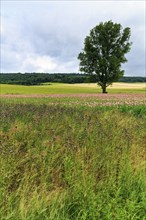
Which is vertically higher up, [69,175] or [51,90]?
[51,90]

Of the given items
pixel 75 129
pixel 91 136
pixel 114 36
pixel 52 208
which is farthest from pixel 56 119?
pixel 114 36

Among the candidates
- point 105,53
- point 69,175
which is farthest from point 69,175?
point 105,53

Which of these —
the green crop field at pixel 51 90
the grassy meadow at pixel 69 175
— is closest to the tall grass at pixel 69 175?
the grassy meadow at pixel 69 175

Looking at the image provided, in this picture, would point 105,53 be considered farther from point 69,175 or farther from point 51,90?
point 69,175

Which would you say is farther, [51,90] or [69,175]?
[51,90]

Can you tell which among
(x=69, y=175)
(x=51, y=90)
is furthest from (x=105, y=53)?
(x=69, y=175)

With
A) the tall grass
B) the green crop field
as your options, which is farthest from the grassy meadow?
the green crop field

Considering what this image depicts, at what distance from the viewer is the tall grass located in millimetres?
3977

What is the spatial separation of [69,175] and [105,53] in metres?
49.1

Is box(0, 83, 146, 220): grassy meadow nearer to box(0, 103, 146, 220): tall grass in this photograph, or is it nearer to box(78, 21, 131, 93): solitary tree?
box(0, 103, 146, 220): tall grass

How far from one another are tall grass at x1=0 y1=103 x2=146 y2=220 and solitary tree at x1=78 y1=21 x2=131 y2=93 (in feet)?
145

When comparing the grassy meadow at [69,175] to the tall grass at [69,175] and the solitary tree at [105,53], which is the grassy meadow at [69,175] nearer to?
the tall grass at [69,175]

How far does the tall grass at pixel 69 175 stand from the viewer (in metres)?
3.98

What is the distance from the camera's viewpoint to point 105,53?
52.1 metres
